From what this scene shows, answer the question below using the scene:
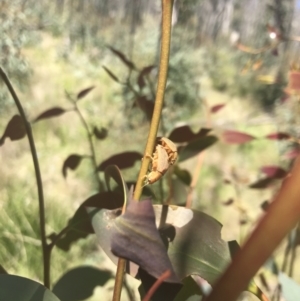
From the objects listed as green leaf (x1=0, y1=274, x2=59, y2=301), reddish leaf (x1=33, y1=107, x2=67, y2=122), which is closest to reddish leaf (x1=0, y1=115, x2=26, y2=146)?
reddish leaf (x1=33, y1=107, x2=67, y2=122)

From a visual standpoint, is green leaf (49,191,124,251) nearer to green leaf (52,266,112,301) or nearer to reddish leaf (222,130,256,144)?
green leaf (52,266,112,301)

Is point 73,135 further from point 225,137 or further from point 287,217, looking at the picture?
point 287,217

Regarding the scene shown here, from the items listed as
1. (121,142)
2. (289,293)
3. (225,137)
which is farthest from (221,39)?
(289,293)

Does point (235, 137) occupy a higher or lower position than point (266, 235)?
lower

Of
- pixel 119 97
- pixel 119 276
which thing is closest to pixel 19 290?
pixel 119 276

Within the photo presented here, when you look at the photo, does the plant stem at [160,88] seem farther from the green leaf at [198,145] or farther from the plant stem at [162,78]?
the green leaf at [198,145]

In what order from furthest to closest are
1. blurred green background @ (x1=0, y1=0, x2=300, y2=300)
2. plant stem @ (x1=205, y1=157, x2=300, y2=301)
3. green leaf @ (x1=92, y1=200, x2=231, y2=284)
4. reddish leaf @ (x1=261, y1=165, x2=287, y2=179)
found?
1. blurred green background @ (x1=0, y1=0, x2=300, y2=300)
2. reddish leaf @ (x1=261, y1=165, x2=287, y2=179)
3. green leaf @ (x1=92, y1=200, x2=231, y2=284)
4. plant stem @ (x1=205, y1=157, x2=300, y2=301)

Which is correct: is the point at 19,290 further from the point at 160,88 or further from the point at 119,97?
the point at 119,97
